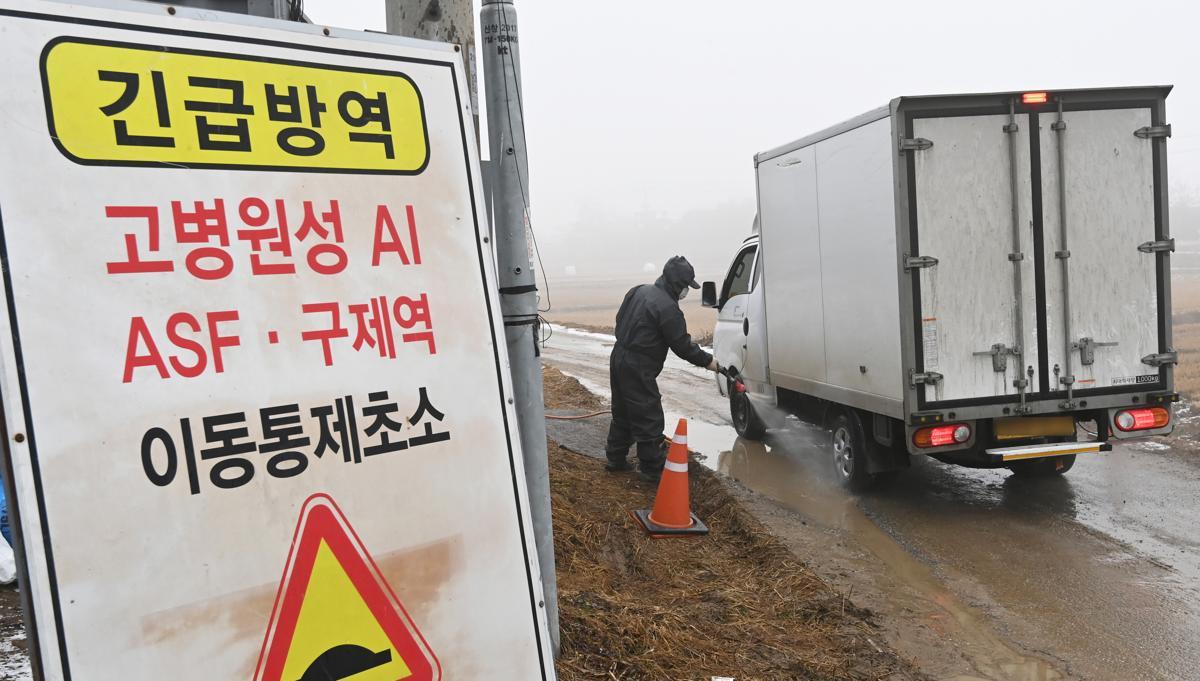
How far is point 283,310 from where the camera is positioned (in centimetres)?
216

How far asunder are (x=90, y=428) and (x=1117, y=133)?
6475 mm

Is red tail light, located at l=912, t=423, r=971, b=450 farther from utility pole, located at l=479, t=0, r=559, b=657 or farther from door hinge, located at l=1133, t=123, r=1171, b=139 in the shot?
utility pole, located at l=479, t=0, r=559, b=657

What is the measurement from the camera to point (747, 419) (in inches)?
372

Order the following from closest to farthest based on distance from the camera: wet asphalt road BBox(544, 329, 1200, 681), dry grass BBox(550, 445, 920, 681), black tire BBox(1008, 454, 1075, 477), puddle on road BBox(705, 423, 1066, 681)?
1. dry grass BBox(550, 445, 920, 681)
2. puddle on road BBox(705, 423, 1066, 681)
3. wet asphalt road BBox(544, 329, 1200, 681)
4. black tire BBox(1008, 454, 1075, 477)

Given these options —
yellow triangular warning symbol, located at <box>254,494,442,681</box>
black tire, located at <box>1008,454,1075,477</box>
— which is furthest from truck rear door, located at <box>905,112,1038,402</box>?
yellow triangular warning symbol, located at <box>254,494,442,681</box>

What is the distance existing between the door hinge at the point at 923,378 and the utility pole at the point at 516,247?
11.5 ft

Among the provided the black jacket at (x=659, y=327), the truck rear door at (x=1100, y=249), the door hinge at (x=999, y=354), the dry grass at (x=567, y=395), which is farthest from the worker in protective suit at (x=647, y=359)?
the dry grass at (x=567, y=395)

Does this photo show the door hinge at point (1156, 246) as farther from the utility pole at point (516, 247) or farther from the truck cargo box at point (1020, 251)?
the utility pole at point (516, 247)

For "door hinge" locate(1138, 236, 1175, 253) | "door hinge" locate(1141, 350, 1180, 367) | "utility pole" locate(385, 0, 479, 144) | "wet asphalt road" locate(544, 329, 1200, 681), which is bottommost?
"wet asphalt road" locate(544, 329, 1200, 681)

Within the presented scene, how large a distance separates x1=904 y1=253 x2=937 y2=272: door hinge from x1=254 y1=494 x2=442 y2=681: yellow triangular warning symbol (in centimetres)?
468

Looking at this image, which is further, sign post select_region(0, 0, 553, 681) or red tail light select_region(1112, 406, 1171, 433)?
red tail light select_region(1112, 406, 1171, 433)

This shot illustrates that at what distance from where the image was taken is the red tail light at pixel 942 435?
6133mm

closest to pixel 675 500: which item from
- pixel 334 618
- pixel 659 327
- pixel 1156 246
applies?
pixel 659 327

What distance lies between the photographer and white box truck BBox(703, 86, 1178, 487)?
19.8 ft
